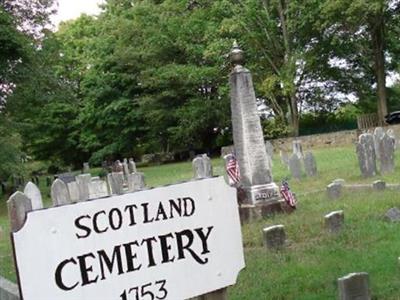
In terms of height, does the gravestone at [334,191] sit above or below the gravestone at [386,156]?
below

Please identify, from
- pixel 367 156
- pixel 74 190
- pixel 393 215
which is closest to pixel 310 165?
pixel 367 156

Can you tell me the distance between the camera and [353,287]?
396cm

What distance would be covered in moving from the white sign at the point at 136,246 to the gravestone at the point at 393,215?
19.3ft

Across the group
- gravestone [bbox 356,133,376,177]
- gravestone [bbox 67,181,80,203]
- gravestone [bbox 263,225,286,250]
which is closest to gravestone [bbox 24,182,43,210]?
gravestone [bbox 67,181,80,203]

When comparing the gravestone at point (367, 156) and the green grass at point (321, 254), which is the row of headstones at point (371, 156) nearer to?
the gravestone at point (367, 156)

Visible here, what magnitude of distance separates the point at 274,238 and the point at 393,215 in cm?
186

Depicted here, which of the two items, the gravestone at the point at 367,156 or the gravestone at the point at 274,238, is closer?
the gravestone at the point at 274,238

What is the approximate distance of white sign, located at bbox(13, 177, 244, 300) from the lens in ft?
8.27

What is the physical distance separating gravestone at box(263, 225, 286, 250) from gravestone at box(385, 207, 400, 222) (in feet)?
5.52

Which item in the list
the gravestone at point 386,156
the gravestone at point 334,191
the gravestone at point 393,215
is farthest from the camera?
the gravestone at point 386,156

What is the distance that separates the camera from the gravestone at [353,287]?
3.93m

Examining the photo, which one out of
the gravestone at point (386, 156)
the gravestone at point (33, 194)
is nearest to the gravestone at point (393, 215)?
the gravestone at point (386, 156)

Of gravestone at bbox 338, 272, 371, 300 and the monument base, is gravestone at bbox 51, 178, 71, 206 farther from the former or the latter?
gravestone at bbox 338, 272, 371, 300

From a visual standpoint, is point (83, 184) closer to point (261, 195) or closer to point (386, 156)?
point (261, 195)
